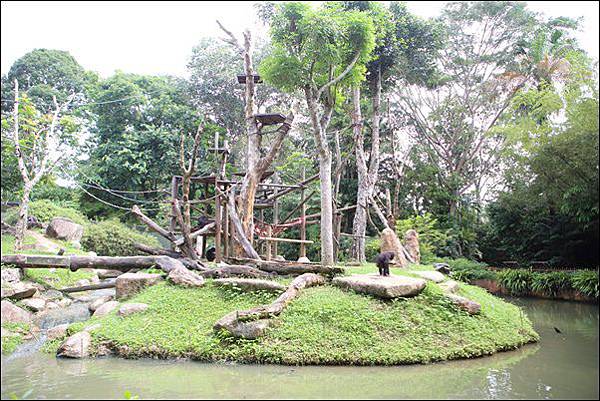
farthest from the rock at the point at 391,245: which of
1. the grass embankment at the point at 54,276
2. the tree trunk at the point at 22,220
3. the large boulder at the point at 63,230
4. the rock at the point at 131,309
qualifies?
the large boulder at the point at 63,230

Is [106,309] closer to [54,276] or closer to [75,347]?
[75,347]

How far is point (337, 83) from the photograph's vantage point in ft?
34.7

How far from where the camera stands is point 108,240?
17.9 m

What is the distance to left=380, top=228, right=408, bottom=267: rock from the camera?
37.8ft

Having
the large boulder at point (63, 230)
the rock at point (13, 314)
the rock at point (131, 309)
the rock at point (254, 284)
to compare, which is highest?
the large boulder at point (63, 230)

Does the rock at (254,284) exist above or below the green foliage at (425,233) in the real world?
below

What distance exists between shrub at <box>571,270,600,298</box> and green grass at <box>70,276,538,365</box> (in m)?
5.15

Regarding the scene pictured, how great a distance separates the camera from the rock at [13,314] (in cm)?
755

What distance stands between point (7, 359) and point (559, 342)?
7.86m

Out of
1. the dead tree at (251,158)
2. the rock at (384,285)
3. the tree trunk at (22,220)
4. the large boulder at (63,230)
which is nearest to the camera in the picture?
the rock at (384,285)

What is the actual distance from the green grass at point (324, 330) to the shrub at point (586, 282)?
5148mm

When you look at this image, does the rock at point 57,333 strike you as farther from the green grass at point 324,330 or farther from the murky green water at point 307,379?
the murky green water at point 307,379

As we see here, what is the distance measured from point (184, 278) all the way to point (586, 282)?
10.2 metres

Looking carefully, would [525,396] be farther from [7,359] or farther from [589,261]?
[589,261]
